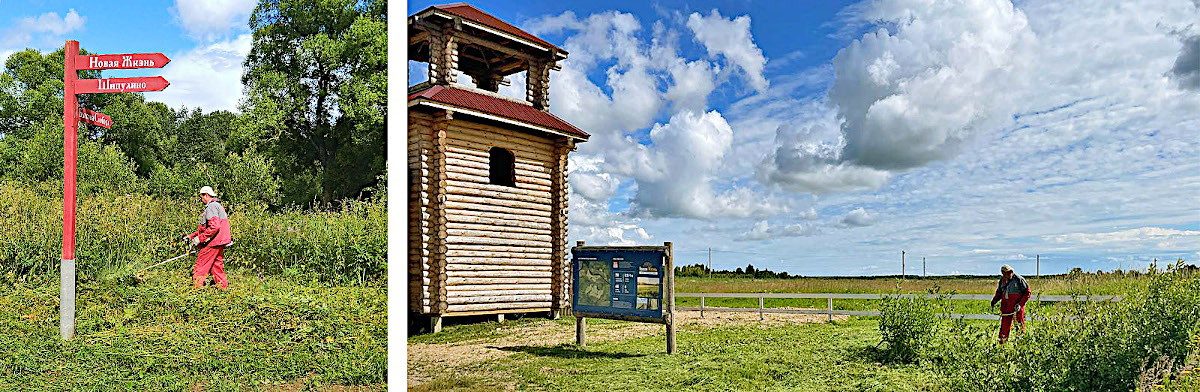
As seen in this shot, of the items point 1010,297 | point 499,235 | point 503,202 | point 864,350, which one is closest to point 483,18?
point 503,202

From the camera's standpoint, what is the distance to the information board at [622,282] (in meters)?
4.38

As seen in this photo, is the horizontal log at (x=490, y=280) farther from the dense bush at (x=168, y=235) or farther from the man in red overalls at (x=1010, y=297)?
the man in red overalls at (x=1010, y=297)

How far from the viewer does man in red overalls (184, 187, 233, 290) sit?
193 inches

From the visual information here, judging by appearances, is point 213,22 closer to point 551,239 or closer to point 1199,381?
point 551,239

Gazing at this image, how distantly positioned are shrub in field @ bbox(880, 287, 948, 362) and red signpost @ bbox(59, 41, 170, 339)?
3980mm

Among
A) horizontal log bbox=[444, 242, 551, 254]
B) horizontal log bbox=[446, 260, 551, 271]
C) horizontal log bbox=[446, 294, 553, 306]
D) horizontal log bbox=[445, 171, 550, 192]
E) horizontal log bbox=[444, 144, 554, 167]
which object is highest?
horizontal log bbox=[444, 144, 554, 167]

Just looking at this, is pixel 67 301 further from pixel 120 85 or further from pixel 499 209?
pixel 499 209

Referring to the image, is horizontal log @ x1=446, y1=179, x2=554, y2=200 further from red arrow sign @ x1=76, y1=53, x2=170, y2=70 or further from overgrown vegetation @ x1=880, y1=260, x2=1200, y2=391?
overgrown vegetation @ x1=880, y1=260, x2=1200, y2=391

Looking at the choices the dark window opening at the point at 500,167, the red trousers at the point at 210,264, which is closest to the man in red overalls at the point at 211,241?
the red trousers at the point at 210,264

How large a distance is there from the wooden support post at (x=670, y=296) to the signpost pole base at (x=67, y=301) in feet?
10.5

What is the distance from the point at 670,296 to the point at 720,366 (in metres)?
0.64

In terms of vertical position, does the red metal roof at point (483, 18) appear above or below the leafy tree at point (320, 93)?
above

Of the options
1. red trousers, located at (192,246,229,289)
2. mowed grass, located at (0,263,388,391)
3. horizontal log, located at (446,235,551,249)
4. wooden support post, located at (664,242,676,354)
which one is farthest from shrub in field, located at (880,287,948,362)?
red trousers, located at (192,246,229,289)

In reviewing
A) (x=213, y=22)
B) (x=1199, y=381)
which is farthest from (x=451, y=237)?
(x=1199, y=381)
